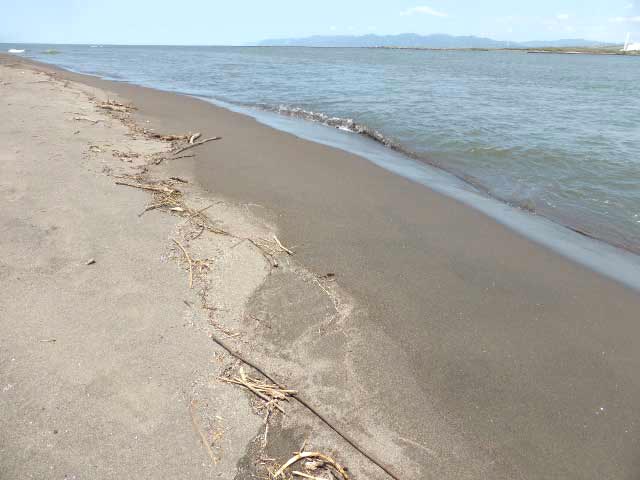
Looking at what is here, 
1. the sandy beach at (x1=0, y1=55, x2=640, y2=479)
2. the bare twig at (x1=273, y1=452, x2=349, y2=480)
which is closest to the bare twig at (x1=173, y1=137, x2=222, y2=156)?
the sandy beach at (x1=0, y1=55, x2=640, y2=479)

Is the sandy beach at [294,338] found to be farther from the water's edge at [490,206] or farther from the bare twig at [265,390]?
the water's edge at [490,206]

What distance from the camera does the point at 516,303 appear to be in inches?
148

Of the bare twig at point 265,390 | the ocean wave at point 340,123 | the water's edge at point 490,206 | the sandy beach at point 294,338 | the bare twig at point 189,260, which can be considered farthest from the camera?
the ocean wave at point 340,123

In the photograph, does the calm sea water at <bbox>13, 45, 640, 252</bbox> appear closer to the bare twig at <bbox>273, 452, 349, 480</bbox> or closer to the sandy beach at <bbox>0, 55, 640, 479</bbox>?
the sandy beach at <bbox>0, 55, 640, 479</bbox>

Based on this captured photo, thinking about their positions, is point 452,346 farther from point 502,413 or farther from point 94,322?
point 94,322

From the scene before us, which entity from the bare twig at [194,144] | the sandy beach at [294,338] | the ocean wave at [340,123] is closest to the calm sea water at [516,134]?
the ocean wave at [340,123]

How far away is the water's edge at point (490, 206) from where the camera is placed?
15.6 feet

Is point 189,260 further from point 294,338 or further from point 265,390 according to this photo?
point 265,390

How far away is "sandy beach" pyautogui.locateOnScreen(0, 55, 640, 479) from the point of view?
228 centimetres

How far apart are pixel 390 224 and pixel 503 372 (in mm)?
2582

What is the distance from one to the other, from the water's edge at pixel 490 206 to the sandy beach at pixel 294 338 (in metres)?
0.36

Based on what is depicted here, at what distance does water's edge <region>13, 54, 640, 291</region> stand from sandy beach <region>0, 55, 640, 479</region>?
0.36 metres

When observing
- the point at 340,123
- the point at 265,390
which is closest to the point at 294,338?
the point at 265,390

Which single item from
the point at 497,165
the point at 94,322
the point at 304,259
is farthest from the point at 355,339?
A: the point at 497,165
